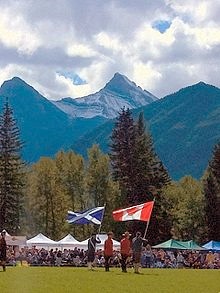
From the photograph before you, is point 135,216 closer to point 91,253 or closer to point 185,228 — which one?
point 91,253

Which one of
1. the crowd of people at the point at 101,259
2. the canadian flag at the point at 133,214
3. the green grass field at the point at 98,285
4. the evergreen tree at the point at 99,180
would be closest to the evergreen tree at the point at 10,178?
the evergreen tree at the point at 99,180

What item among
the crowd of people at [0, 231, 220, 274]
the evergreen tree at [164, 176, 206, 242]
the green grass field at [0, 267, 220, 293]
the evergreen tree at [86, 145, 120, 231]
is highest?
the evergreen tree at [86, 145, 120, 231]

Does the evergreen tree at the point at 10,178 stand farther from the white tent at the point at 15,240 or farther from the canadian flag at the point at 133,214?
the canadian flag at the point at 133,214

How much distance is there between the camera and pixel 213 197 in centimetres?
8144

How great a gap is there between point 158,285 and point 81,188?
229 feet

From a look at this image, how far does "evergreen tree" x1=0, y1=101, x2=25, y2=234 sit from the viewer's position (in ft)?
251

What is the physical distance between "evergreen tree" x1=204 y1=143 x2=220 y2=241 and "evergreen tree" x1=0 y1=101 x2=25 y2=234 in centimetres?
2095

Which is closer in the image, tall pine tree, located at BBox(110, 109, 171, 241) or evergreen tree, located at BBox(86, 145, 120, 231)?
tall pine tree, located at BBox(110, 109, 171, 241)

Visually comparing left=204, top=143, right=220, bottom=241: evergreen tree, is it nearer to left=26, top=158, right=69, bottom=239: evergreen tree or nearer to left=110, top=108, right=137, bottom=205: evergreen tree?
left=110, top=108, right=137, bottom=205: evergreen tree

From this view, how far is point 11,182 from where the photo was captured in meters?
77.7

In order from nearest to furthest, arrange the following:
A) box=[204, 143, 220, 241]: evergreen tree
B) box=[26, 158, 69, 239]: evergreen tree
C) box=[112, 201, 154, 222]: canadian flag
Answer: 1. box=[112, 201, 154, 222]: canadian flag
2. box=[204, 143, 220, 241]: evergreen tree
3. box=[26, 158, 69, 239]: evergreen tree

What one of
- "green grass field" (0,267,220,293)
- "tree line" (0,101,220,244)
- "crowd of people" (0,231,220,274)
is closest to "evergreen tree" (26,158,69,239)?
"tree line" (0,101,220,244)

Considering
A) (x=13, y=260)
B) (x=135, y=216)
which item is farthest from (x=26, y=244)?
(x=135, y=216)

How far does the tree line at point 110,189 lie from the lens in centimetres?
7712
